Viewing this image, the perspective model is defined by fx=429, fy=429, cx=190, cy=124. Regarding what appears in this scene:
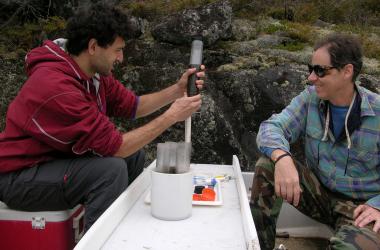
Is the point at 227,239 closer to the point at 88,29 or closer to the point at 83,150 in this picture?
the point at 83,150

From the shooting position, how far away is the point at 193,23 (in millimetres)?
4402

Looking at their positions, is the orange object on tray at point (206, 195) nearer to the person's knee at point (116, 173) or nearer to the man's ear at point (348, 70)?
the person's knee at point (116, 173)

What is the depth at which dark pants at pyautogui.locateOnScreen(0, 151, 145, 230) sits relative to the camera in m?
2.04

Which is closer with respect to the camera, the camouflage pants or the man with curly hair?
the man with curly hair

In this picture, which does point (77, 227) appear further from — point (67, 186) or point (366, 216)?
point (366, 216)

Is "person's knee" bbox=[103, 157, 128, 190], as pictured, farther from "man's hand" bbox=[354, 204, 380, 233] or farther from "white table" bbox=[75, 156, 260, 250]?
"man's hand" bbox=[354, 204, 380, 233]

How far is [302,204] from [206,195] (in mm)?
580

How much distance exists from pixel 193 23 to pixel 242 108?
1.14 metres

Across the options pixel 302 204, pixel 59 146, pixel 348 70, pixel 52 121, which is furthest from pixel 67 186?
pixel 348 70

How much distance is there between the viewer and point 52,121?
2.06 meters

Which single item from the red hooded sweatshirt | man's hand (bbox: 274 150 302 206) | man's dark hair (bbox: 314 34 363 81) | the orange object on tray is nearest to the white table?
the orange object on tray

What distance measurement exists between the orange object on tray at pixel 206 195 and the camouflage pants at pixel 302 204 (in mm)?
267

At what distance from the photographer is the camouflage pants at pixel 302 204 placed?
2215 millimetres

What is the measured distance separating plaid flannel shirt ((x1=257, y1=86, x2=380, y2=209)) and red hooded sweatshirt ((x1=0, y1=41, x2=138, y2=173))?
889mm
